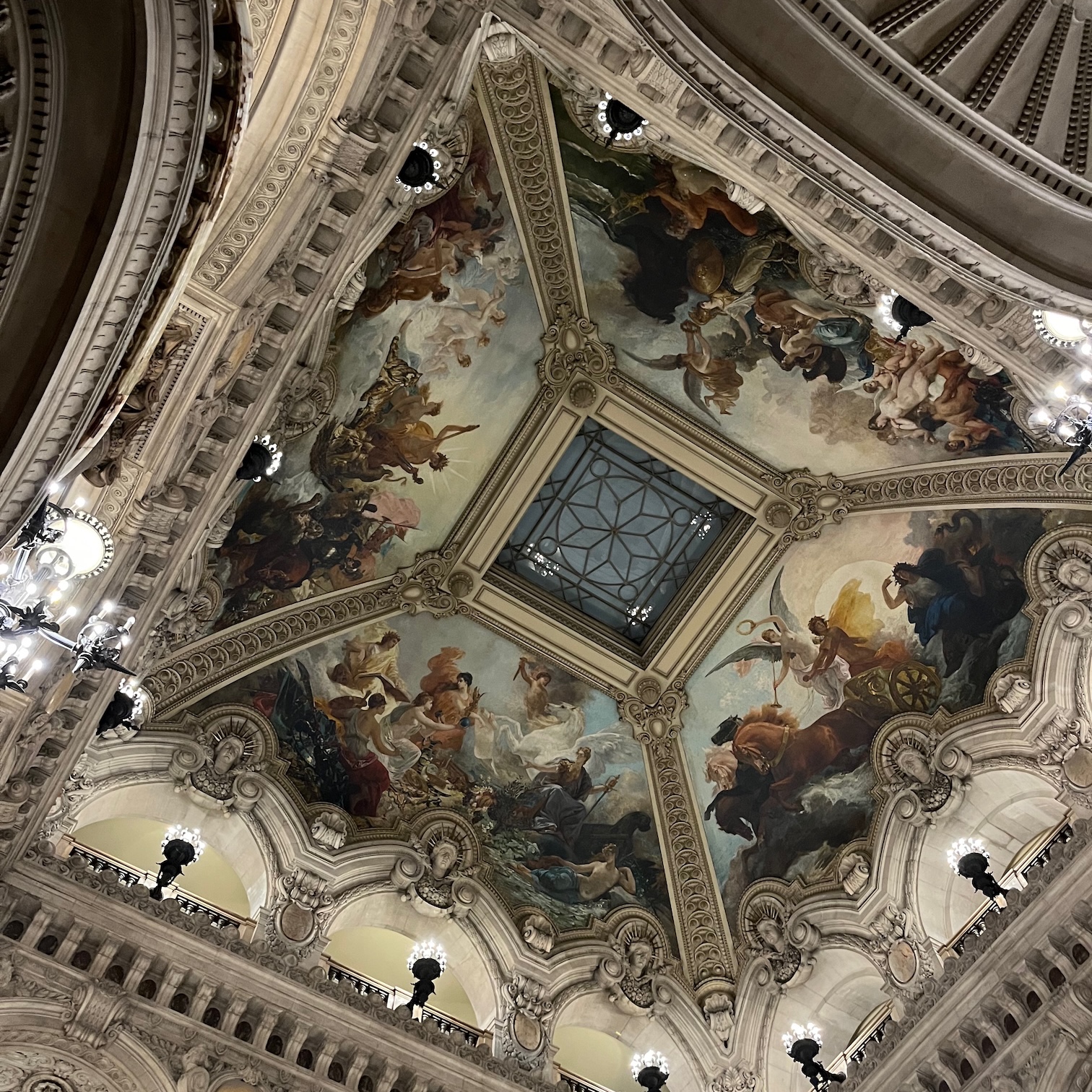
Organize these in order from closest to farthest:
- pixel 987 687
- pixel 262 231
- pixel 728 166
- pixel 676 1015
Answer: pixel 262 231 < pixel 728 166 < pixel 987 687 < pixel 676 1015

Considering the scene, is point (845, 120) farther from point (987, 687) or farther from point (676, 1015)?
point (676, 1015)

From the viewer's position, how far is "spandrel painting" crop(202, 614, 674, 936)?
507 inches

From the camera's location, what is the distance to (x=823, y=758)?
13219 millimetres

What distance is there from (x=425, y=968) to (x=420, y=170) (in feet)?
25.7

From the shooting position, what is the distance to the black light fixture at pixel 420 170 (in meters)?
9.46

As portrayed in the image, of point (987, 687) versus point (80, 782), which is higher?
point (987, 687)

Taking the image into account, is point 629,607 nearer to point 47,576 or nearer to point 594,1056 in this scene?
point 594,1056

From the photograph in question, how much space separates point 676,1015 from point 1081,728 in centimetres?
555

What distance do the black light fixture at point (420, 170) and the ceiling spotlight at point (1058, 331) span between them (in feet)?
16.9

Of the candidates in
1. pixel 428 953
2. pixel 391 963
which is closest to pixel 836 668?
pixel 428 953

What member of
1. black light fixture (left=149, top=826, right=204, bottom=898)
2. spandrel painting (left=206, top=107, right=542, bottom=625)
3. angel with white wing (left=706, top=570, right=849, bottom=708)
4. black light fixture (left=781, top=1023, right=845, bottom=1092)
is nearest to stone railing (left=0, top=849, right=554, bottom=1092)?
black light fixture (left=149, top=826, right=204, bottom=898)

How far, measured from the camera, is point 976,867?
1098 cm

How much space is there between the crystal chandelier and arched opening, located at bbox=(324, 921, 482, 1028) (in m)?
6.55

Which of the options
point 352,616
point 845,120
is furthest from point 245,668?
point 845,120
